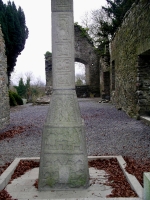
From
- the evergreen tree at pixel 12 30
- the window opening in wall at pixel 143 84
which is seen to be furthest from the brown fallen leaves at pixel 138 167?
the evergreen tree at pixel 12 30

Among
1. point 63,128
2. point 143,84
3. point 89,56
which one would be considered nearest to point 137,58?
point 143,84

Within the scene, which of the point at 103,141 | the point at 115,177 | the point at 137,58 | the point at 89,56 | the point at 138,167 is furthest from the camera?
the point at 89,56

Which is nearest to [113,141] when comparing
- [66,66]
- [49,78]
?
[66,66]

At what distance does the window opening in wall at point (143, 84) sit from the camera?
8.58 metres

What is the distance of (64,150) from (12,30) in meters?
15.0

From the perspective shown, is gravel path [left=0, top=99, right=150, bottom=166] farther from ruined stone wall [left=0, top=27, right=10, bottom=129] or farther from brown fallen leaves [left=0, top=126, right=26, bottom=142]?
ruined stone wall [left=0, top=27, right=10, bottom=129]

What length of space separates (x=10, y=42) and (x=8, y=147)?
12156 mm

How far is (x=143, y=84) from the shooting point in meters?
8.66

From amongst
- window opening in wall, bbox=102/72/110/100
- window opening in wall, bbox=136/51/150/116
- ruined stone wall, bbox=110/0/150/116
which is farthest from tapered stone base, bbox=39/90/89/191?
window opening in wall, bbox=102/72/110/100

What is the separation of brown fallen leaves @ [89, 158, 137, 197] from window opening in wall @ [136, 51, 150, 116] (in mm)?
4735

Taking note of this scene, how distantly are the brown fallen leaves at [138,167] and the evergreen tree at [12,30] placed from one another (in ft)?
45.1

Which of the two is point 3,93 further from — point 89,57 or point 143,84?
point 89,57

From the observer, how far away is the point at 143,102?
866cm

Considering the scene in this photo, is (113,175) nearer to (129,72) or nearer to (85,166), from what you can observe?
(85,166)
